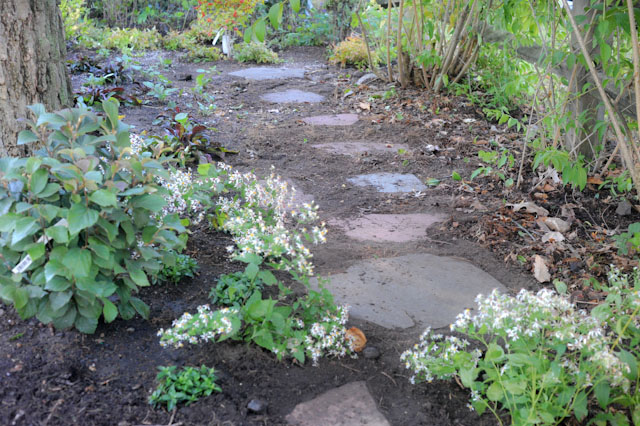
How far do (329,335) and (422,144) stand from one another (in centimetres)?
298

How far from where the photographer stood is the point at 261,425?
1.75 metres

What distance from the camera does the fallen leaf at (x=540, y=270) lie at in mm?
2734

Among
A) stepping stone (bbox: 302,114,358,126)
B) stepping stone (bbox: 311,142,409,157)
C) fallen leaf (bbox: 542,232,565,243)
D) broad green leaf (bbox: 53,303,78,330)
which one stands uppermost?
broad green leaf (bbox: 53,303,78,330)

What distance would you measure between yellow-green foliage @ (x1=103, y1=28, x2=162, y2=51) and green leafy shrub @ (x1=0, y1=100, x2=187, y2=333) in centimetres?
653

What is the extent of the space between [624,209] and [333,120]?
278 centimetres

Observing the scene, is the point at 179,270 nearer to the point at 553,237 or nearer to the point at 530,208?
the point at 553,237

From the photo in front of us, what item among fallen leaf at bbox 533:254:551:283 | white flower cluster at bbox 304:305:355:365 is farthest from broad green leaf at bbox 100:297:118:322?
fallen leaf at bbox 533:254:551:283

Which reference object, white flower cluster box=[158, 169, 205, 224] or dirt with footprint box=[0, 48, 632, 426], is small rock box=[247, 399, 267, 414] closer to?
dirt with footprint box=[0, 48, 632, 426]

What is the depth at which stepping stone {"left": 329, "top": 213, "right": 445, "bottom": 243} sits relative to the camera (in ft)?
10.5

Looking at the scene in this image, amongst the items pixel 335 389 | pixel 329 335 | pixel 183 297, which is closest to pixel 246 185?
pixel 183 297

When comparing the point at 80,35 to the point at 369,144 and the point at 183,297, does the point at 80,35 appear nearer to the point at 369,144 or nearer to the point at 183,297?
the point at 369,144

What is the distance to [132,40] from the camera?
845cm

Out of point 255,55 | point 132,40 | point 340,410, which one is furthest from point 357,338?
point 132,40

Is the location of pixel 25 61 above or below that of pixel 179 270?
above
